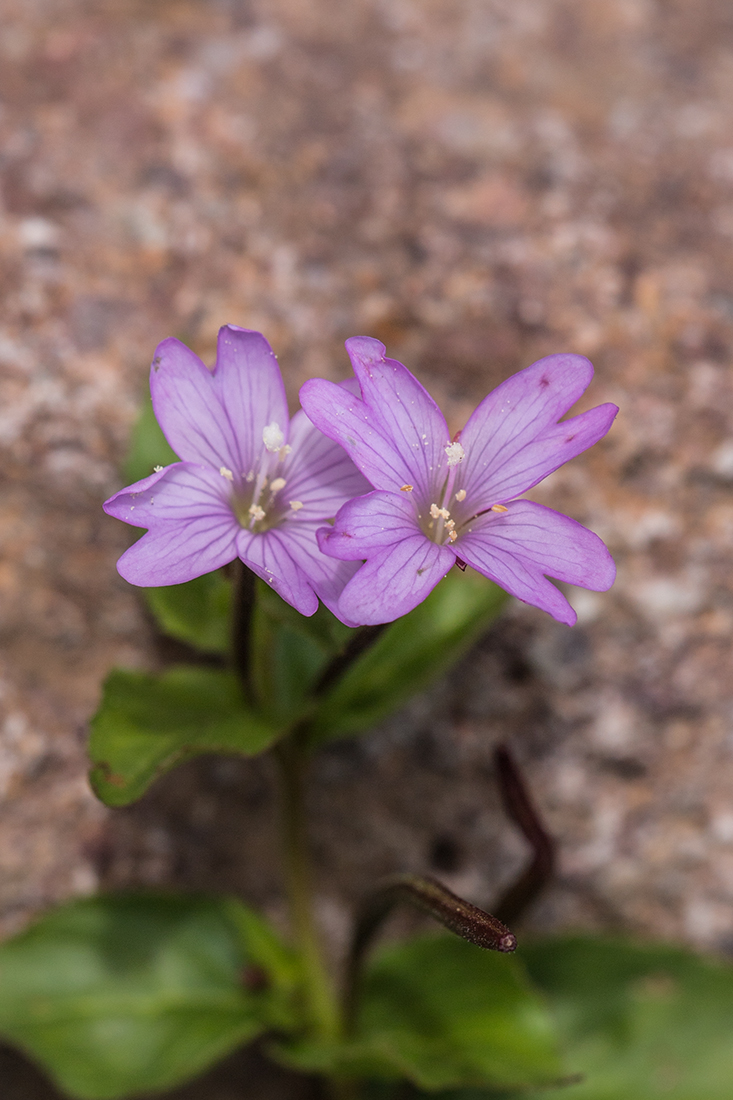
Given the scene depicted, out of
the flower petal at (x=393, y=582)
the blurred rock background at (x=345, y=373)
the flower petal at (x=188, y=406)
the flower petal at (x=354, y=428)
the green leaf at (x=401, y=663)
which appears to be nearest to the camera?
the flower petal at (x=393, y=582)

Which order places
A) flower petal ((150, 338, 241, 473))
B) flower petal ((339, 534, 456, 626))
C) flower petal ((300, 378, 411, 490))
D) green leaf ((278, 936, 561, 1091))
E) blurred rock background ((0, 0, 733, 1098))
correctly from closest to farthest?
1. flower petal ((339, 534, 456, 626))
2. flower petal ((300, 378, 411, 490))
3. flower petal ((150, 338, 241, 473))
4. green leaf ((278, 936, 561, 1091))
5. blurred rock background ((0, 0, 733, 1098))

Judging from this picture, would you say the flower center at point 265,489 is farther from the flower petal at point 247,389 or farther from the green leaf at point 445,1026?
the green leaf at point 445,1026

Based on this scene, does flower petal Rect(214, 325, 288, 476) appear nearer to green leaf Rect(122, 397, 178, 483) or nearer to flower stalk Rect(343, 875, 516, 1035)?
green leaf Rect(122, 397, 178, 483)

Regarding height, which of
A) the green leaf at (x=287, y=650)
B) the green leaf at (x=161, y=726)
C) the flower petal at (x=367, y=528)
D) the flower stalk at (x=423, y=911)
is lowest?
the flower stalk at (x=423, y=911)

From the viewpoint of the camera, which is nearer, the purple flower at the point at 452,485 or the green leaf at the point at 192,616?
the purple flower at the point at 452,485

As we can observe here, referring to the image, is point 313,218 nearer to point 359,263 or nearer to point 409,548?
point 359,263

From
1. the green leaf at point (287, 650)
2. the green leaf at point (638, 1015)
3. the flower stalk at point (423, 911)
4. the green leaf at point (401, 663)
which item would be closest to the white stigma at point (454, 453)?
the green leaf at point (287, 650)

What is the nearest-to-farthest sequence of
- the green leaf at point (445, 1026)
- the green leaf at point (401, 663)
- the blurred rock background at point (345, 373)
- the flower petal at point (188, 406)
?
the flower petal at point (188, 406) → the green leaf at point (445, 1026) → the green leaf at point (401, 663) → the blurred rock background at point (345, 373)

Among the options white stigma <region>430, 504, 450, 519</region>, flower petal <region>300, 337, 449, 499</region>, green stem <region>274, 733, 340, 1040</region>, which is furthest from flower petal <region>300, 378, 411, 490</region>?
green stem <region>274, 733, 340, 1040</region>
